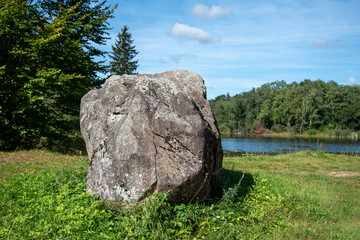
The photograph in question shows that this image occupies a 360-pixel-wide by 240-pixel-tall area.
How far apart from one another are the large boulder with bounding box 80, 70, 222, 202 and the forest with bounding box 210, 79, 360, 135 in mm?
71583

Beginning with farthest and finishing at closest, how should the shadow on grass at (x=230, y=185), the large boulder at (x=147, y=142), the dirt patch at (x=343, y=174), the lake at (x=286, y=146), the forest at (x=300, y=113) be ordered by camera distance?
the forest at (x=300, y=113) < the lake at (x=286, y=146) < the dirt patch at (x=343, y=174) < the shadow on grass at (x=230, y=185) < the large boulder at (x=147, y=142)

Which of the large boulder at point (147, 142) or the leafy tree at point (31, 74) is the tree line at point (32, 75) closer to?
the leafy tree at point (31, 74)

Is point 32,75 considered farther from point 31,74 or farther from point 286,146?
point 286,146

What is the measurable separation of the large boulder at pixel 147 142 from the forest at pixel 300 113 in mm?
71583

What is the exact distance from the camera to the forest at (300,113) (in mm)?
74375

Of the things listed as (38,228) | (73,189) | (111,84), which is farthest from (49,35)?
(38,228)

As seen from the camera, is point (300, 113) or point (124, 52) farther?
point (300, 113)

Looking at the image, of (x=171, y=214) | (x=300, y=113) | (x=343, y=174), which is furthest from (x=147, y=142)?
(x=300, y=113)

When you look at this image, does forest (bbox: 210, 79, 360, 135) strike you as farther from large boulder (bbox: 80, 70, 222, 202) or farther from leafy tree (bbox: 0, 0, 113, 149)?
large boulder (bbox: 80, 70, 222, 202)

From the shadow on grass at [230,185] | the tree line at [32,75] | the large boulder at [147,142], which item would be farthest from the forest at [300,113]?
the large boulder at [147,142]

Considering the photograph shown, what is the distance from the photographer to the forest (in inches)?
2928

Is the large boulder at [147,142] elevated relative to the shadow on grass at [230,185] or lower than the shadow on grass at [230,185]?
elevated

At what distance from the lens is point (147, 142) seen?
5.08 meters

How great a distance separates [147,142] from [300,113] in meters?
84.5
